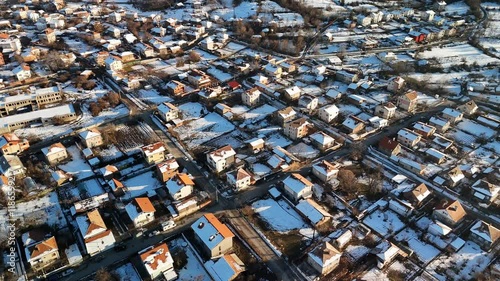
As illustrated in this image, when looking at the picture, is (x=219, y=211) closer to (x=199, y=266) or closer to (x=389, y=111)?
(x=199, y=266)

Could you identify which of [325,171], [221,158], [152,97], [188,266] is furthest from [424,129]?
[152,97]

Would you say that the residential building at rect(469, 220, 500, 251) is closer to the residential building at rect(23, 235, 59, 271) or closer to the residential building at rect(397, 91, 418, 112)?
the residential building at rect(397, 91, 418, 112)

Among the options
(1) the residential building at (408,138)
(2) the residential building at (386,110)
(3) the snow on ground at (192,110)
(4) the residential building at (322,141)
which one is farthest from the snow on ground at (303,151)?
(3) the snow on ground at (192,110)

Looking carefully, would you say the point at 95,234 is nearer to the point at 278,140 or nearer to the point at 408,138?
the point at 278,140

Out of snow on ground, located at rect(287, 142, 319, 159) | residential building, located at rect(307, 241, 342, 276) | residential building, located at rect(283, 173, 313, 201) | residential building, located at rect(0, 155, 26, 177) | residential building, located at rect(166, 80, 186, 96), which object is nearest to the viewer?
residential building, located at rect(307, 241, 342, 276)

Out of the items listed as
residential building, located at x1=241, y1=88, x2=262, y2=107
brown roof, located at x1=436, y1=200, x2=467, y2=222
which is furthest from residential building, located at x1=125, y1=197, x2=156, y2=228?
brown roof, located at x1=436, y1=200, x2=467, y2=222

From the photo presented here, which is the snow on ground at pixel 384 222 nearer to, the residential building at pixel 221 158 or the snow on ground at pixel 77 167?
the residential building at pixel 221 158
